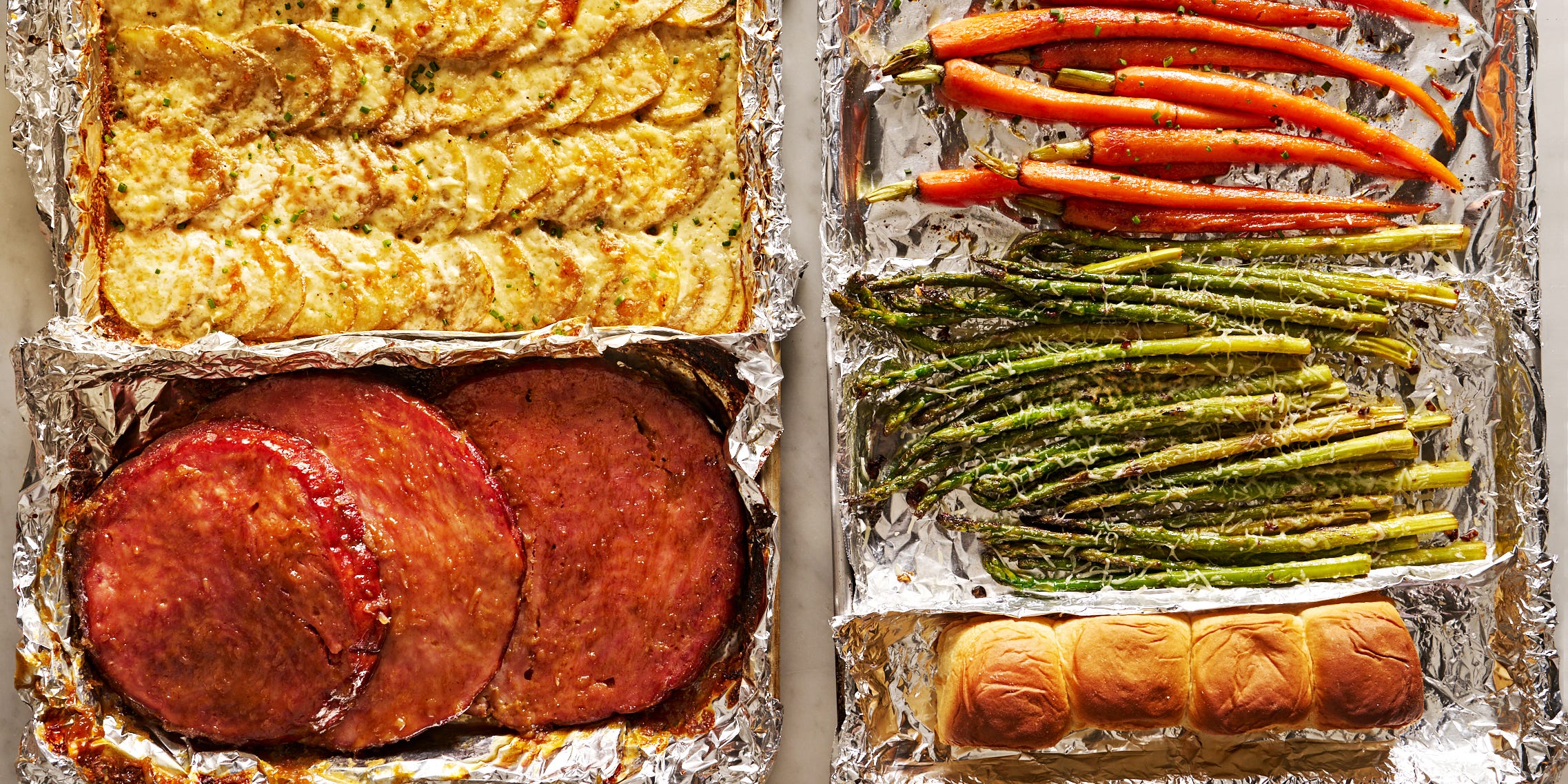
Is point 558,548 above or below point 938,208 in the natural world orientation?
below

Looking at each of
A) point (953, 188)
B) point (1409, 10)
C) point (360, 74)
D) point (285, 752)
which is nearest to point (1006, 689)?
point (953, 188)

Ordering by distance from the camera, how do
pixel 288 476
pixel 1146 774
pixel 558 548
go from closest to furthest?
pixel 288 476 < pixel 558 548 < pixel 1146 774

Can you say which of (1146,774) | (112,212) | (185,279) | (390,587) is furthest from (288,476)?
(1146,774)

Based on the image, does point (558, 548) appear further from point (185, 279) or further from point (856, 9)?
point (856, 9)

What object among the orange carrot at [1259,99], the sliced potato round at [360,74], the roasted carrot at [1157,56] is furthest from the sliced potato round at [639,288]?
the orange carrot at [1259,99]

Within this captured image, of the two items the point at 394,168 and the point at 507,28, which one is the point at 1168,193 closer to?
the point at 507,28

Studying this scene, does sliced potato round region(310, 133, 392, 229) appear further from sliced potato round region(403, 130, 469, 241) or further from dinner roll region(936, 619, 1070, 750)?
dinner roll region(936, 619, 1070, 750)

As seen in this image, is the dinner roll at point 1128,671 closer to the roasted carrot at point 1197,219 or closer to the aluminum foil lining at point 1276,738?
the aluminum foil lining at point 1276,738
